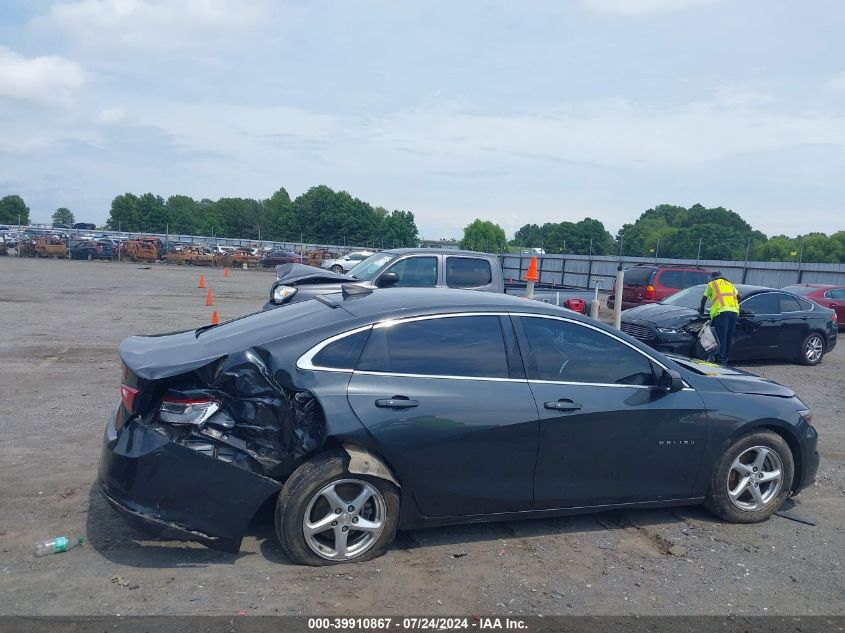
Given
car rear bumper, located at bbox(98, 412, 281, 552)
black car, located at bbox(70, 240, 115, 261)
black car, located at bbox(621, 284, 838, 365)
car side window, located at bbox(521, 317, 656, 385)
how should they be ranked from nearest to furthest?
car rear bumper, located at bbox(98, 412, 281, 552)
car side window, located at bbox(521, 317, 656, 385)
black car, located at bbox(621, 284, 838, 365)
black car, located at bbox(70, 240, 115, 261)

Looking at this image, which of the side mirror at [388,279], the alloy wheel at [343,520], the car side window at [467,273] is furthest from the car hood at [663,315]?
the alloy wheel at [343,520]

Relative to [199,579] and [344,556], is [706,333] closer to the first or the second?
[344,556]

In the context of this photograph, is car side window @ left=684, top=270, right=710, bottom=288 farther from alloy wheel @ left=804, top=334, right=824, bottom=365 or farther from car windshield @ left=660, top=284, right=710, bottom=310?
alloy wheel @ left=804, top=334, right=824, bottom=365

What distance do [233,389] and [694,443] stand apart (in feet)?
10.5

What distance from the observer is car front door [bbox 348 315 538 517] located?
442cm

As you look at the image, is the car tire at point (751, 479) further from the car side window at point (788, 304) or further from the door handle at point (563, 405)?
the car side window at point (788, 304)

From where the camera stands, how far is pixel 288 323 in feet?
A: 15.9

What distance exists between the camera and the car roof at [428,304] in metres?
4.82

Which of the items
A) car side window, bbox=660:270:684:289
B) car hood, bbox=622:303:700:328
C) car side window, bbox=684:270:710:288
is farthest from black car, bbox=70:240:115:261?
car hood, bbox=622:303:700:328

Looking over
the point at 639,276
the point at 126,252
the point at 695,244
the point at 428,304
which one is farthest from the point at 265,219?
the point at 428,304

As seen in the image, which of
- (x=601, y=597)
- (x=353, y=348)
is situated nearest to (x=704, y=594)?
(x=601, y=597)

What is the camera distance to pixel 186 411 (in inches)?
169

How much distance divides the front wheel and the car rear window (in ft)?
21.1

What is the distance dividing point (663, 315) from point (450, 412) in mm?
8538
